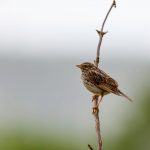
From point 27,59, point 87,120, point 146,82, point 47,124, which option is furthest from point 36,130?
point 27,59

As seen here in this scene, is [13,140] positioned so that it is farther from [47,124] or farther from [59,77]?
[59,77]

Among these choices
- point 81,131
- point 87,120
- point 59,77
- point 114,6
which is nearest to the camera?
Result: point 114,6

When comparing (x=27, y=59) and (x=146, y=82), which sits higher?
(x=27, y=59)

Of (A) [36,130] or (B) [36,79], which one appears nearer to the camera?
(A) [36,130]

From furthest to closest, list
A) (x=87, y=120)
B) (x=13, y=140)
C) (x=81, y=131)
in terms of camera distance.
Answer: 1. (x=87, y=120)
2. (x=81, y=131)
3. (x=13, y=140)

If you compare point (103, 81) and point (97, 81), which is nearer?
point (103, 81)
